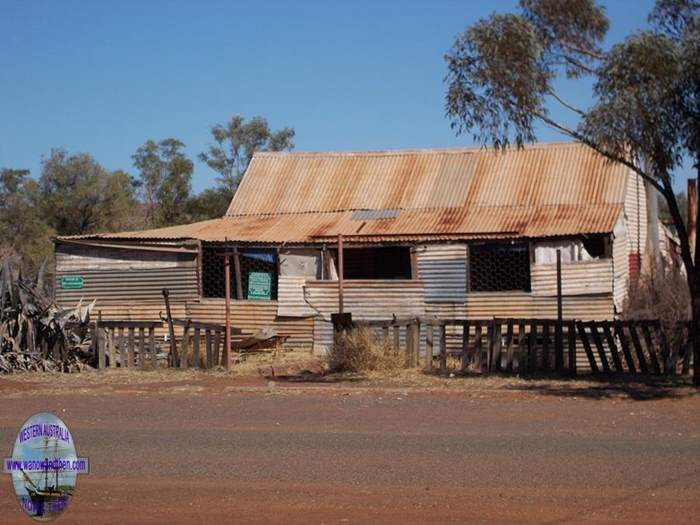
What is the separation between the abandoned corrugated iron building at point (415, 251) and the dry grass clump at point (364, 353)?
13.1 ft

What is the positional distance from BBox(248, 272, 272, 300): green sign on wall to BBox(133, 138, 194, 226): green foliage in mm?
18545

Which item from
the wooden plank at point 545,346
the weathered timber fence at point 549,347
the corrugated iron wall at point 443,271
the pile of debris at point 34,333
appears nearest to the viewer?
the weathered timber fence at point 549,347

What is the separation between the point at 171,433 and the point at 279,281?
10.9 meters

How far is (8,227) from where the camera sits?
3775cm

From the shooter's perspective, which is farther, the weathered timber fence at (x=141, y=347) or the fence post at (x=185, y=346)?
the weathered timber fence at (x=141, y=347)

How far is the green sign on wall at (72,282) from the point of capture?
23.1 m

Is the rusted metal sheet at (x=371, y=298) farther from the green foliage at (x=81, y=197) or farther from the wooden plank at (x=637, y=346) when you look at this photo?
the green foliage at (x=81, y=197)

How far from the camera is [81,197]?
1499 inches

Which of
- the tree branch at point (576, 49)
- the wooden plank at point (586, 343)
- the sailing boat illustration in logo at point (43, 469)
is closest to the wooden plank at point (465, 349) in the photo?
the wooden plank at point (586, 343)

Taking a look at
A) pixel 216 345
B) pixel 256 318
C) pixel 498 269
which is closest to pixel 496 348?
pixel 498 269

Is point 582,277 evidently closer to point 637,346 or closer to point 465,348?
point 465,348

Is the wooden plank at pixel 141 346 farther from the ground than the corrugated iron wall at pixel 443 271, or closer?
closer

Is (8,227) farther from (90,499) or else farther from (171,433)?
(90,499)

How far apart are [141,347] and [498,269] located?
7.78 meters
